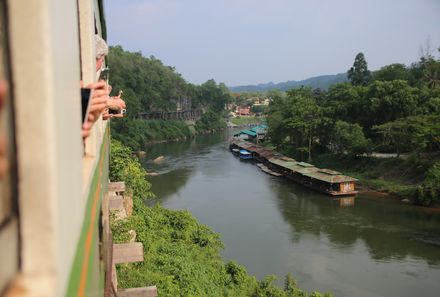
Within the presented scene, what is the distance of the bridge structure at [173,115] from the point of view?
142 feet

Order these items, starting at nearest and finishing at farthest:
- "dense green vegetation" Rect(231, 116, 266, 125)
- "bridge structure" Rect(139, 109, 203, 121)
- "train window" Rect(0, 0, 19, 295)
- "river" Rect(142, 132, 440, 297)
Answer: "train window" Rect(0, 0, 19, 295) < "river" Rect(142, 132, 440, 297) < "bridge structure" Rect(139, 109, 203, 121) < "dense green vegetation" Rect(231, 116, 266, 125)

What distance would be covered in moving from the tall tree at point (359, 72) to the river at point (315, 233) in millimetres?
17667

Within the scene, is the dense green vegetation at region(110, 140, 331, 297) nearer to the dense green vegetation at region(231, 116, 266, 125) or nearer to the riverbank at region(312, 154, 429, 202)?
the riverbank at region(312, 154, 429, 202)

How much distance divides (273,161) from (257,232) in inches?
453

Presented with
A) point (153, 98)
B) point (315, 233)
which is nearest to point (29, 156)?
point (315, 233)

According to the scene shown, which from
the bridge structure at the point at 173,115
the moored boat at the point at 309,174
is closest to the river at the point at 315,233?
the moored boat at the point at 309,174

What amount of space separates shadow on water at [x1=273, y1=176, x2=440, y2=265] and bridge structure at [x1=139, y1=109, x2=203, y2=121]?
26698mm

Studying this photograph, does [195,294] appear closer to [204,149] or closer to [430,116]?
[430,116]

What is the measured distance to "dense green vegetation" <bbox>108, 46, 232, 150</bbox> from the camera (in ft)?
113

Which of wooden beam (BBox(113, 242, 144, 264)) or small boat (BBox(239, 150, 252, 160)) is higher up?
wooden beam (BBox(113, 242, 144, 264))

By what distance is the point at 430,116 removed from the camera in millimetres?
19000

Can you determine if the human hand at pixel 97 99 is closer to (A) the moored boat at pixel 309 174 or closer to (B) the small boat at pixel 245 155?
(A) the moored boat at pixel 309 174

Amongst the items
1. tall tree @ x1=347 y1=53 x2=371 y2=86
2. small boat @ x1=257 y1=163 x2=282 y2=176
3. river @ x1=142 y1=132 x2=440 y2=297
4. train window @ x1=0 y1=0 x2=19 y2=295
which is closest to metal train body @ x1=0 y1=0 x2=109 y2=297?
train window @ x1=0 y1=0 x2=19 y2=295

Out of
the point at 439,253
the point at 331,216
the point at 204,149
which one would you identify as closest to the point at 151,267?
the point at 439,253
